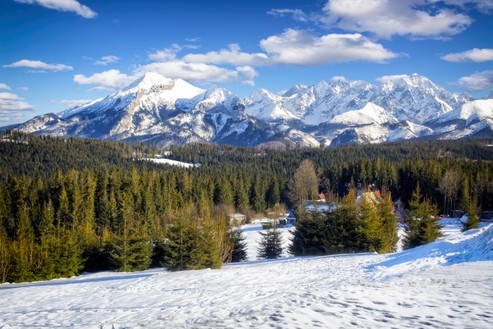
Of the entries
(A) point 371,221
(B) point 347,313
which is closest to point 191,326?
(B) point 347,313

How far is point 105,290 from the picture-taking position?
2119 centimetres

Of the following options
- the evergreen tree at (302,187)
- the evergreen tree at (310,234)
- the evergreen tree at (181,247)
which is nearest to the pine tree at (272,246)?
the evergreen tree at (310,234)

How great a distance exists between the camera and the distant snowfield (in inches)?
436

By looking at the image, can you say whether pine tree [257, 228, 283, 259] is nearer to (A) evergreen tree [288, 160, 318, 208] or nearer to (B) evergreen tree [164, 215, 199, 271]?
(B) evergreen tree [164, 215, 199, 271]

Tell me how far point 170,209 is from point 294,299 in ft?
237

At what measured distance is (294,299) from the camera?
13.6 m

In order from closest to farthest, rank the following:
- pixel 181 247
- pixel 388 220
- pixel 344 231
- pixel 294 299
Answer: pixel 294 299
pixel 181 247
pixel 344 231
pixel 388 220

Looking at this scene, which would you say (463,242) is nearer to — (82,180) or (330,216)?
(330,216)

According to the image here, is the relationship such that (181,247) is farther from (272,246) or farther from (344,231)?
(344,231)

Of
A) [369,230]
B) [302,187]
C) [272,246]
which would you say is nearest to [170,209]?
[302,187]

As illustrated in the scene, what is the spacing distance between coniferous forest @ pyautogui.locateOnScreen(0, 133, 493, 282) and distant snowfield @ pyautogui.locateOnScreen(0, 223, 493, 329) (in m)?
9.35

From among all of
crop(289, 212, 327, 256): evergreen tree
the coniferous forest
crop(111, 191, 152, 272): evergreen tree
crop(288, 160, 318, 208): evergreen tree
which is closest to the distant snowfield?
the coniferous forest

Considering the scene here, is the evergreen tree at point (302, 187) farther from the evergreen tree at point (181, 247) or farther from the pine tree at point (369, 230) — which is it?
the evergreen tree at point (181, 247)

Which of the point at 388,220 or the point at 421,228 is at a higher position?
the point at 388,220
